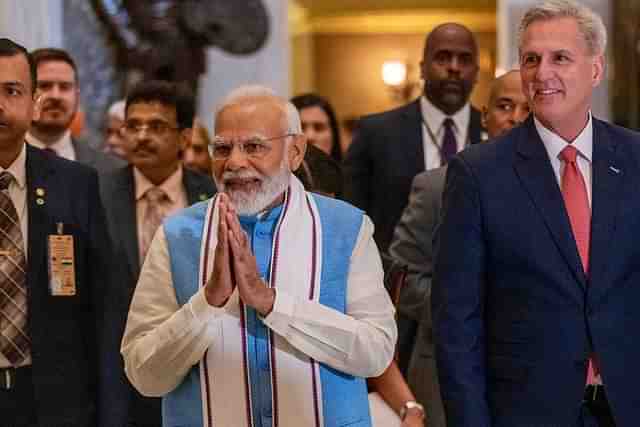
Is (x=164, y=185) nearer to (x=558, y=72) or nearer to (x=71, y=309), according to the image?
(x=71, y=309)

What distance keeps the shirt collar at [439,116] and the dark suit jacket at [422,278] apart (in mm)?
1012

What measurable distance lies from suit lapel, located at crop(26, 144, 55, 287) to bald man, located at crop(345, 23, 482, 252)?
1.95 m

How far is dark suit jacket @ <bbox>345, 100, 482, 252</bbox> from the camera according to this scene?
16.7 ft

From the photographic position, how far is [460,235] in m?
3.08

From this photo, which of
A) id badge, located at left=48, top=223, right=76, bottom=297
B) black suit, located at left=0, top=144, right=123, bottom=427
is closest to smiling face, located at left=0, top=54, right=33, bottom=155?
black suit, located at left=0, top=144, right=123, bottom=427

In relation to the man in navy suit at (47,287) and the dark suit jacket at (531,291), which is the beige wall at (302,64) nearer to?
the man in navy suit at (47,287)

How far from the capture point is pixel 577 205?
10.0 ft

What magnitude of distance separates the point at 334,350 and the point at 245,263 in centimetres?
33

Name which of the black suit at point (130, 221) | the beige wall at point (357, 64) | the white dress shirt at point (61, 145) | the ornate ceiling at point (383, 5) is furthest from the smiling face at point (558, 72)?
the beige wall at point (357, 64)

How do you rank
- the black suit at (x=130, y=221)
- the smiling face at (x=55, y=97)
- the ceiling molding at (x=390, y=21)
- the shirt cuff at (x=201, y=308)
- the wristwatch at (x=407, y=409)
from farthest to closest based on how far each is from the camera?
the ceiling molding at (x=390, y=21) < the smiling face at (x=55, y=97) < the black suit at (x=130, y=221) < the wristwatch at (x=407, y=409) < the shirt cuff at (x=201, y=308)

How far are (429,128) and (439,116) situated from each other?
0.07 metres

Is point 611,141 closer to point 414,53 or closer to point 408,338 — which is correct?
point 408,338

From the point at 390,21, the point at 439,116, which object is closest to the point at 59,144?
the point at 439,116

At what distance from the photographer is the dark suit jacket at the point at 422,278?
4.03 metres
